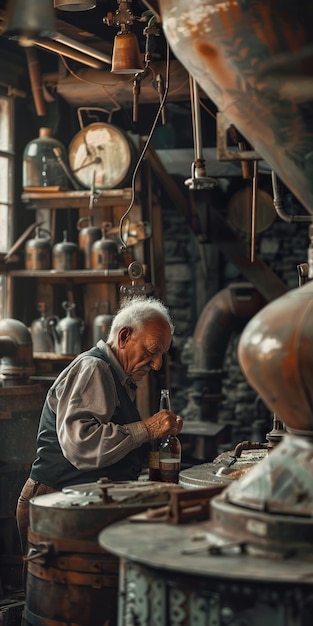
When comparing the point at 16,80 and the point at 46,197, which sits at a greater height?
the point at 16,80

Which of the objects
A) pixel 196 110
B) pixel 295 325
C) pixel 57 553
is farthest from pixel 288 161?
pixel 57 553

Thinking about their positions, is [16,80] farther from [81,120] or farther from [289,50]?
[289,50]

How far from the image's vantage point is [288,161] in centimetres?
358

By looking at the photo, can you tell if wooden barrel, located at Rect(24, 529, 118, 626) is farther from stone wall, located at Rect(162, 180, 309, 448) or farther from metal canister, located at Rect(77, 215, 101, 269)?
stone wall, located at Rect(162, 180, 309, 448)

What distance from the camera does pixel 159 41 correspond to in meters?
8.02

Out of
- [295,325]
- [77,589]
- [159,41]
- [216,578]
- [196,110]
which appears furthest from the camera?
[159,41]

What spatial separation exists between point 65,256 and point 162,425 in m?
3.41

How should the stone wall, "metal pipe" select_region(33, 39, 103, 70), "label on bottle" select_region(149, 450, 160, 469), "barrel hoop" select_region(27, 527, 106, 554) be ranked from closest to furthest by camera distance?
"barrel hoop" select_region(27, 527, 106, 554), "label on bottle" select_region(149, 450, 160, 469), "metal pipe" select_region(33, 39, 103, 70), the stone wall

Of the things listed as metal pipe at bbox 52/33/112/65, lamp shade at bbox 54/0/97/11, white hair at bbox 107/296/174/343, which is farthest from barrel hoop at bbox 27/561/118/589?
metal pipe at bbox 52/33/112/65

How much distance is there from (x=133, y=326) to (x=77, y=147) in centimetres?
328

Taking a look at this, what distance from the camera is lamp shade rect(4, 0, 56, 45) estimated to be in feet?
15.6

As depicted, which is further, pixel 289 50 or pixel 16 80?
pixel 16 80

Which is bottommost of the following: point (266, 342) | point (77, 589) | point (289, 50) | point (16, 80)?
point (77, 589)

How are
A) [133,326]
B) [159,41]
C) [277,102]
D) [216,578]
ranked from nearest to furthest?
[216,578], [277,102], [133,326], [159,41]
